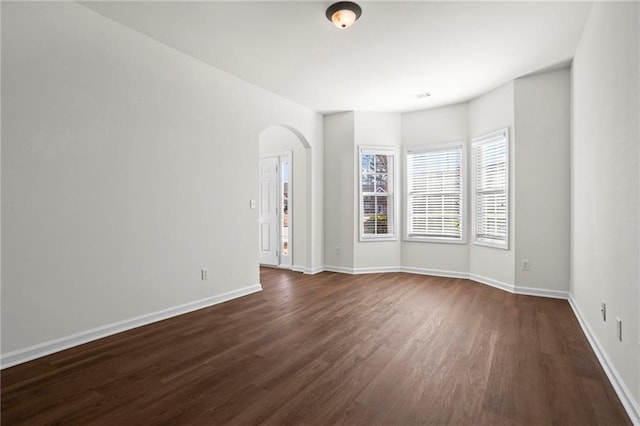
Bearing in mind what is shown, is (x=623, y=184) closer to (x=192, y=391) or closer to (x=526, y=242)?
(x=526, y=242)

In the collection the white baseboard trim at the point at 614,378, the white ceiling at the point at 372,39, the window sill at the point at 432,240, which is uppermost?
the white ceiling at the point at 372,39

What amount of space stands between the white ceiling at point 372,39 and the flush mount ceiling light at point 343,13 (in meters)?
0.06

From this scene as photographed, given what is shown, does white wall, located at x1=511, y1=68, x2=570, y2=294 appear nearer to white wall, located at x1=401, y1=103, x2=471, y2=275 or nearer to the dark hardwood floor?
the dark hardwood floor

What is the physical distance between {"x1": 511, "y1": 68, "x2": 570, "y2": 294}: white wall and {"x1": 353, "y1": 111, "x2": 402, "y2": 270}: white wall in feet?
6.18

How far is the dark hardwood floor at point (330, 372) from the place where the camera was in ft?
5.85

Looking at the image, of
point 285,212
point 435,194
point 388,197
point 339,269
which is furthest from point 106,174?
point 435,194

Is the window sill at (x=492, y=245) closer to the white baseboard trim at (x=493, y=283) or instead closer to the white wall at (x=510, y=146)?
the white wall at (x=510, y=146)

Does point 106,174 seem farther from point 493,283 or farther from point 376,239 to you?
point 493,283

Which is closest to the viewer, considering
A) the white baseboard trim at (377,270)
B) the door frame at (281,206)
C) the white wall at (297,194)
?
the white baseboard trim at (377,270)

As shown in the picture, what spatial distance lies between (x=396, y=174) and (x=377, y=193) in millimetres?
456

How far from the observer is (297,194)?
5.94 meters

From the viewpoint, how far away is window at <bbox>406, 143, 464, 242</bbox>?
207 inches

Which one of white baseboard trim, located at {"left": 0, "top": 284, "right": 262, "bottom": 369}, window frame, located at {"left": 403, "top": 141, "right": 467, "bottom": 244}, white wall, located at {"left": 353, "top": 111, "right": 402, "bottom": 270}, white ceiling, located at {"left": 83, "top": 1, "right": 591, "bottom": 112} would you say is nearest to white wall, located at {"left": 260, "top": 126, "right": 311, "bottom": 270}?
white wall, located at {"left": 353, "top": 111, "right": 402, "bottom": 270}

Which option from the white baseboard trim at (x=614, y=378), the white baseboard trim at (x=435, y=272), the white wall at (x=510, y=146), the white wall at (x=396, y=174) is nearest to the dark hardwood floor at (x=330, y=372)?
the white baseboard trim at (x=614, y=378)
